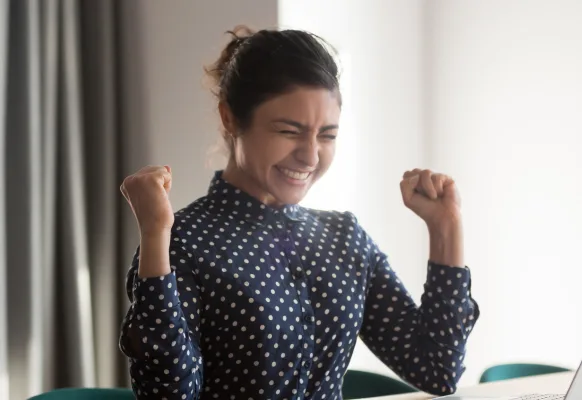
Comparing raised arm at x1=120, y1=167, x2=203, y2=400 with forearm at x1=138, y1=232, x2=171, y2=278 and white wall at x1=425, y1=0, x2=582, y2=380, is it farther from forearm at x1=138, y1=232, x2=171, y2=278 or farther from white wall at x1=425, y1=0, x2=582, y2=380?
white wall at x1=425, y1=0, x2=582, y2=380

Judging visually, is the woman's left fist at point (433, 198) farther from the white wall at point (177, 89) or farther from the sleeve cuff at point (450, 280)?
the white wall at point (177, 89)

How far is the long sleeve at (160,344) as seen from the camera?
3.63 feet

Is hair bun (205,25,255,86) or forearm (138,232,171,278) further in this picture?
hair bun (205,25,255,86)

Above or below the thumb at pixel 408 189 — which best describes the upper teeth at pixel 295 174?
above

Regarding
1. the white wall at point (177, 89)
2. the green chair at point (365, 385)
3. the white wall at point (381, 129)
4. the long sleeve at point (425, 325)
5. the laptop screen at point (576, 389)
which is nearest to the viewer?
the laptop screen at point (576, 389)

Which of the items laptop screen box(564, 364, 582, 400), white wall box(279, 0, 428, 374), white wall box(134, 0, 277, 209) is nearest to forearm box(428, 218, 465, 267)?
laptop screen box(564, 364, 582, 400)

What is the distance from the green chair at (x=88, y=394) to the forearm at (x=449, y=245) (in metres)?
0.73

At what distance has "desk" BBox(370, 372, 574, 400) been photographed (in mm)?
1709

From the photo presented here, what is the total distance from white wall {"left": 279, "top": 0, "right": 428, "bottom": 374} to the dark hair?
155 centimetres

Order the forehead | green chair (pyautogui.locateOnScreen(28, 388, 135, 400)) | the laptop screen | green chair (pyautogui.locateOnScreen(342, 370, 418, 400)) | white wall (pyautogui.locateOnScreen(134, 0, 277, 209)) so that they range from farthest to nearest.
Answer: white wall (pyautogui.locateOnScreen(134, 0, 277, 209)) < green chair (pyautogui.locateOnScreen(342, 370, 418, 400)) < green chair (pyautogui.locateOnScreen(28, 388, 135, 400)) < the forehead < the laptop screen

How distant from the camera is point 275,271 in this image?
1308 mm

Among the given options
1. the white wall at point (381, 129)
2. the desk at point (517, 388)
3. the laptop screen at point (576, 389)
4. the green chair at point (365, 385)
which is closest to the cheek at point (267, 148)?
the laptop screen at point (576, 389)

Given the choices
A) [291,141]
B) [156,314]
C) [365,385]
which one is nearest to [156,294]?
[156,314]

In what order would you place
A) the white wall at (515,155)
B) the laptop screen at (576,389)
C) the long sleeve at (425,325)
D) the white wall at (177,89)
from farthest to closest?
the white wall at (515,155), the white wall at (177,89), the long sleeve at (425,325), the laptop screen at (576,389)
